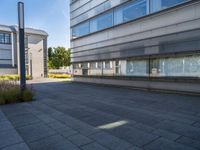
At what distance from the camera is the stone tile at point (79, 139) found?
11.5ft

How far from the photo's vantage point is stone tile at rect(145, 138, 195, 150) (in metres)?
3.22

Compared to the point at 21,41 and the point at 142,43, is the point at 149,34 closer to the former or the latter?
the point at 142,43

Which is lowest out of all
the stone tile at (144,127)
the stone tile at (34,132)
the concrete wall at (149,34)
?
the stone tile at (34,132)

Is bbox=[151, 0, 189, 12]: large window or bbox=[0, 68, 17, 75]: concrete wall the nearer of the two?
bbox=[151, 0, 189, 12]: large window

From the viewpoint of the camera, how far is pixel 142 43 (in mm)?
11625

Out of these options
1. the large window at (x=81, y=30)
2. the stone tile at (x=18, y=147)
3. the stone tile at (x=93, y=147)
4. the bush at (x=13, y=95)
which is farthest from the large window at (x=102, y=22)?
the stone tile at (x=18, y=147)

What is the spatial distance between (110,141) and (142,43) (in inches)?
369

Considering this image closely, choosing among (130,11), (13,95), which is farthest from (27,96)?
(130,11)

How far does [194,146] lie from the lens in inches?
129

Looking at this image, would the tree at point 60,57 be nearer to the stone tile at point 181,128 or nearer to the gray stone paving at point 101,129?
the gray stone paving at point 101,129

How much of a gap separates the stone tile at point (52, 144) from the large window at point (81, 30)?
15.3 m

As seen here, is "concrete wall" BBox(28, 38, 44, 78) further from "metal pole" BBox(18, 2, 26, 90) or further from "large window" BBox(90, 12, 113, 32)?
"metal pole" BBox(18, 2, 26, 90)

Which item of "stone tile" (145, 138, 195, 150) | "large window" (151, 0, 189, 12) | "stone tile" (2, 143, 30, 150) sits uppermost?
"large window" (151, 0, 189, 12)

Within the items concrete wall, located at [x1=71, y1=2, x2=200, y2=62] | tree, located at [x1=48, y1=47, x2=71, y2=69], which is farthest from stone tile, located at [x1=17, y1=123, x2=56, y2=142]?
tree, located at [x1=48, y1=47, x2=71, y2=69]
